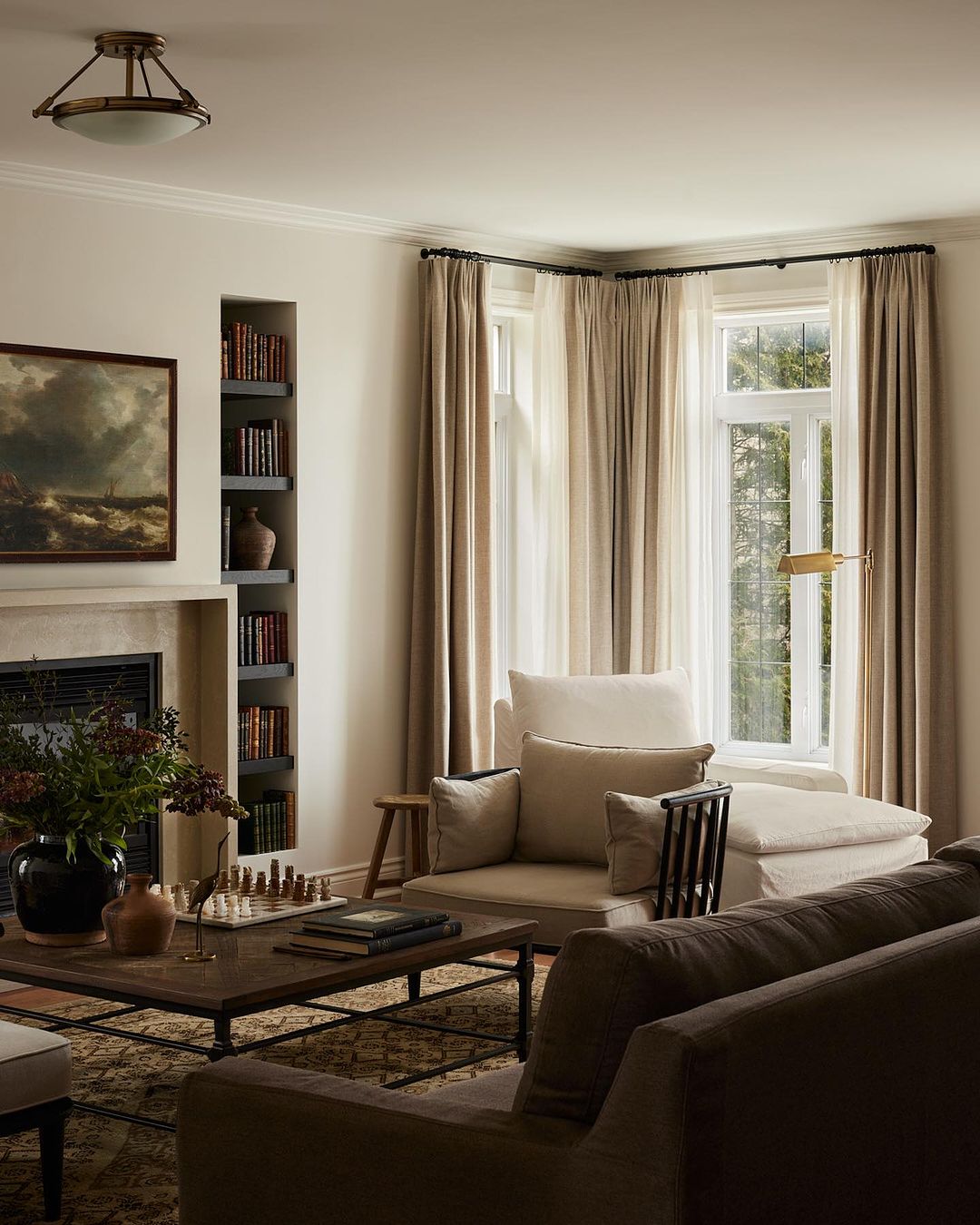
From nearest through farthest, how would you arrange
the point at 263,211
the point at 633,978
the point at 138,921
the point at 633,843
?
the point at 633,978
the point at 138,921
the point at 633,843
the point at 263,211

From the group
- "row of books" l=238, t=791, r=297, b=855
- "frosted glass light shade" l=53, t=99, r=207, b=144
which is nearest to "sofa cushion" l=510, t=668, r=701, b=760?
"row of books" l=238, t=791, r=297, b=855

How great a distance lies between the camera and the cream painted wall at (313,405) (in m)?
5.57

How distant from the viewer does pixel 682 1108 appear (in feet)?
6.30

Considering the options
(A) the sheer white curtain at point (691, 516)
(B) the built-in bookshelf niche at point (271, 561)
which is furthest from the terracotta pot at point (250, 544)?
(A) the sheer white curtain at point (691, 516)

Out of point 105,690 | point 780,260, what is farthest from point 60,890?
point 780,260

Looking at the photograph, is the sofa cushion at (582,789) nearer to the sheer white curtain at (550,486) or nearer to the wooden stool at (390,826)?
the wooden stool at (390,826)

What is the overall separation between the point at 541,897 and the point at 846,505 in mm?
2878

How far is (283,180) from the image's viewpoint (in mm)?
5742

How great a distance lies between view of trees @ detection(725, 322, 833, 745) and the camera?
7.05m

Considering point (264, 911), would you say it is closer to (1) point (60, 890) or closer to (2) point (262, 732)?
(1) point (60, 890)

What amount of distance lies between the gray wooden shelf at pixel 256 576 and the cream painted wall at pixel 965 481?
279 cm

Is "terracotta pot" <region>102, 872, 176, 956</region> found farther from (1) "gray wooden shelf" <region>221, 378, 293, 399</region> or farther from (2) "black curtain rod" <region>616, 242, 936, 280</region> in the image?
(2) "black curtain rod" <region>616, 242, 936, 280</region>

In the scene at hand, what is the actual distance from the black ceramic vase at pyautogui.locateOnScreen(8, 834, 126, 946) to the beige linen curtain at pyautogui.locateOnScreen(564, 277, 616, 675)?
11.8ft

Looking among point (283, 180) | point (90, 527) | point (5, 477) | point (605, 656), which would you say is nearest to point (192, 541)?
point (90, 527)
